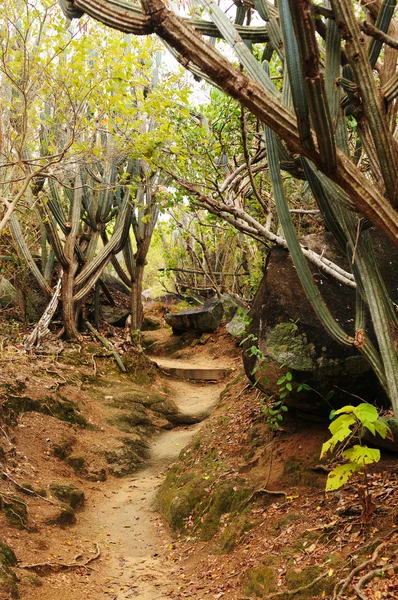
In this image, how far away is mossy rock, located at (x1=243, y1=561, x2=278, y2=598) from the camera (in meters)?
3.74

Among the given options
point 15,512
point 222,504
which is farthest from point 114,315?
point 222,504

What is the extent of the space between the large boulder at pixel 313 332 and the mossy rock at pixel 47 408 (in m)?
3.42

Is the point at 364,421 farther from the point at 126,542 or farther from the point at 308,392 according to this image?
the point at 126,542

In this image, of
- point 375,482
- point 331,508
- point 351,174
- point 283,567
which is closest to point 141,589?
point 283,567

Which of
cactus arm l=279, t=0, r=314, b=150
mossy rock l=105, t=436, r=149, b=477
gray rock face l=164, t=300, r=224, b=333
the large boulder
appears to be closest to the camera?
cactus arm l=279, t=0, r=314, b=150

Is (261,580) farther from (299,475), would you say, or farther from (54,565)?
(54,565)

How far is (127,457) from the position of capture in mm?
7797

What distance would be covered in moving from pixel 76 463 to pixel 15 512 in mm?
1985

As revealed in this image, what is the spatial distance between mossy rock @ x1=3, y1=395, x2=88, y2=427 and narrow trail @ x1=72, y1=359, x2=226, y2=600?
123 cm

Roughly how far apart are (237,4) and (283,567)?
428 centimetres

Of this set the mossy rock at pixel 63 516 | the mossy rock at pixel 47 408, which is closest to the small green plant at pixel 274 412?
the mossy rock at pixel 63 516

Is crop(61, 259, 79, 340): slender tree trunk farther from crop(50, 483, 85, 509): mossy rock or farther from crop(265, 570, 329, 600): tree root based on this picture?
crop(265, 570, 329, 600): tree root

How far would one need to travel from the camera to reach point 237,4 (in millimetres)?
4336

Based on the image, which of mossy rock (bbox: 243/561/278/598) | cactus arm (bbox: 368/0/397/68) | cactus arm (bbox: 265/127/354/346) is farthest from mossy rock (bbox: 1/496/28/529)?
cactus arm (bbox: 368/0/397/68)
